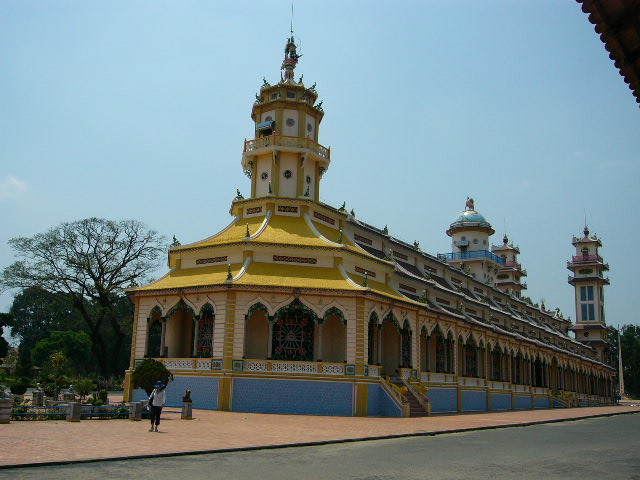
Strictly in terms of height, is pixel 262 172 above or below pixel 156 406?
above

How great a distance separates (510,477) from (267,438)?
7950 millimetres

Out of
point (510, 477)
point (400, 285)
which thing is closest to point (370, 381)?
point (400, 285)

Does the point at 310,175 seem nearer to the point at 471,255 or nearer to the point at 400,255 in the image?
the point at 400,255

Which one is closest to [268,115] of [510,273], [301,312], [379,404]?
[301,312]

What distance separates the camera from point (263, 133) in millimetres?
41000

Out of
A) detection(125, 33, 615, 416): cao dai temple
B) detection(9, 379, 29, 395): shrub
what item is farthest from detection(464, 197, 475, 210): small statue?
detection(9, 379, 29, 395): shrub

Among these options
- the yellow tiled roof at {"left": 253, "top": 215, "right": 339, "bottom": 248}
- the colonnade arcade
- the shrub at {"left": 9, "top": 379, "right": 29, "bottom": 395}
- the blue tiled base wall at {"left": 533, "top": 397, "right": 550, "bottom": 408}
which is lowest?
the blue tiled base wall at {"left": 533, "top": 397, "right": 550, "bottom": 408}

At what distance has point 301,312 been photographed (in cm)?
3316

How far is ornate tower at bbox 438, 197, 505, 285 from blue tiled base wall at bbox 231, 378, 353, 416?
42.4 meters

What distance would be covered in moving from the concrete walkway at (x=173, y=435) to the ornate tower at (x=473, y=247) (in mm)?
45105

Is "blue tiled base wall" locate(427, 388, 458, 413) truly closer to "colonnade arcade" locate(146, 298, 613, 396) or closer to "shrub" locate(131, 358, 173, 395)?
"colonnade arcade" locate(146, 298, 613, 396)

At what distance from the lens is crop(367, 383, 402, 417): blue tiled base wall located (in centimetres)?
3117

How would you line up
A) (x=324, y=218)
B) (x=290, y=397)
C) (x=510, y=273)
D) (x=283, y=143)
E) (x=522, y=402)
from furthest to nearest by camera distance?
(x=510, y=273), (x=522, y=402), (x=283, y=143), (x=324, y=218), (x=290, y=397)

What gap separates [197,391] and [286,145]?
16.2 m
